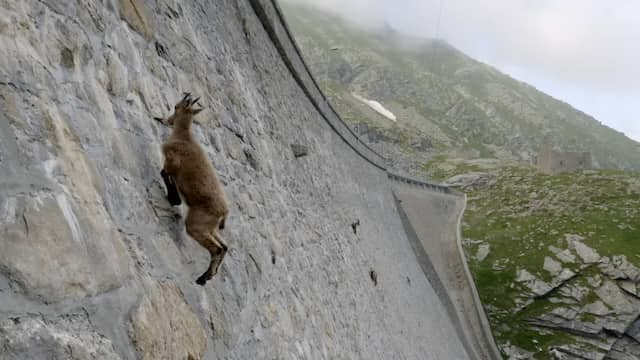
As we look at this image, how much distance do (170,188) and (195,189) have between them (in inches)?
7.2

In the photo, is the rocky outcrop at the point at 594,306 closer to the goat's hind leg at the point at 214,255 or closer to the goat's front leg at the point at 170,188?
the goat's hind leg at the point at 214,255

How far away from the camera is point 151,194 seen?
3.84m

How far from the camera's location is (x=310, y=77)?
13.0 meters

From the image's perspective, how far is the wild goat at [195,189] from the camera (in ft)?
12.9

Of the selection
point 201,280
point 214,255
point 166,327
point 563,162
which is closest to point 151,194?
point 214,255

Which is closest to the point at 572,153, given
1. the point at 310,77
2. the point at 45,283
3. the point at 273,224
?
the point at 310,77

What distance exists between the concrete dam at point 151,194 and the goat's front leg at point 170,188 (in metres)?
0.06

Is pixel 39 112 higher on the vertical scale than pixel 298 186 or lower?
higher

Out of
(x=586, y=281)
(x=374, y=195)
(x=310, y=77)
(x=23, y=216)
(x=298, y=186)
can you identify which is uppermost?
(x=23, y=216)

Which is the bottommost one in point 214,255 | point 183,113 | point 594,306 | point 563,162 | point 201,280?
point 594,306

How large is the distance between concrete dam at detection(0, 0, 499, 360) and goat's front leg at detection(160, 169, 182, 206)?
56mm

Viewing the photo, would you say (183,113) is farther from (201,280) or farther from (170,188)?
(201,280)

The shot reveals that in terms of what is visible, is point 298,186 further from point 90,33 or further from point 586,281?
point 586,281

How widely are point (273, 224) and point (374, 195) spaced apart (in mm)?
14996
